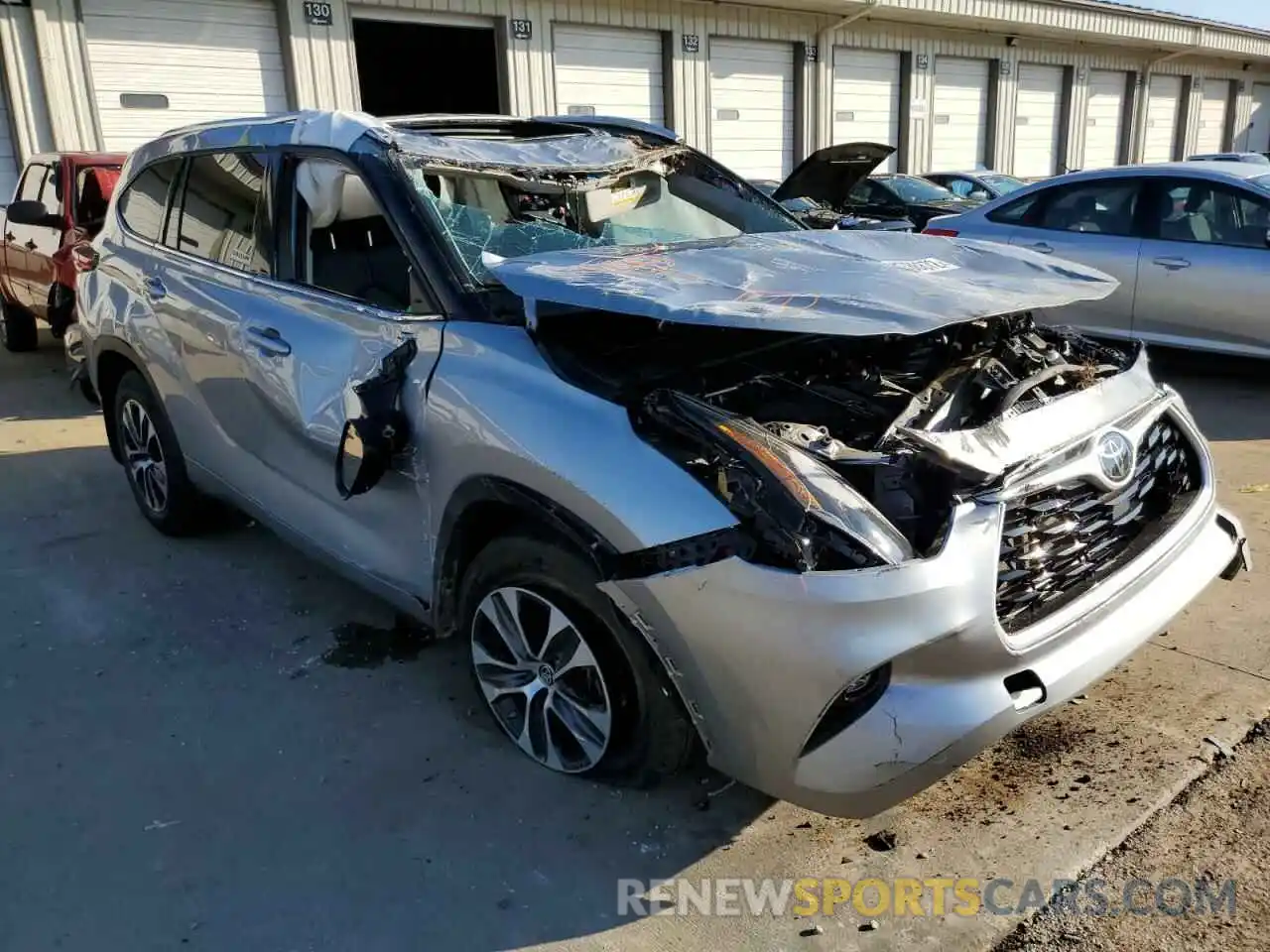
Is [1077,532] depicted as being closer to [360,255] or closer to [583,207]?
[583,207]

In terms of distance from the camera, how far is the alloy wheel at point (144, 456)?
4.55m

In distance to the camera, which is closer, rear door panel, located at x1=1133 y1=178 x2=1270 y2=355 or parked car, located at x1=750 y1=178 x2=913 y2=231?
parked car, located at x1=750 y1=178 x2=913 y2=231

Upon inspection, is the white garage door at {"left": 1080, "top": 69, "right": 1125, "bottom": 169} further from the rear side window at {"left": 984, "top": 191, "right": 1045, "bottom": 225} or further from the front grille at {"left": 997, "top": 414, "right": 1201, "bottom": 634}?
the front grille at {"left": 997, "top": 414, "right": 1201, "bottom": 634}

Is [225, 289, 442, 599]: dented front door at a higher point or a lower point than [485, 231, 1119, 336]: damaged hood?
lower

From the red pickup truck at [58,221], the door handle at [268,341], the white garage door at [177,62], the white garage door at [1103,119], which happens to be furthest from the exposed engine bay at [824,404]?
the white garage door at [1103,119]

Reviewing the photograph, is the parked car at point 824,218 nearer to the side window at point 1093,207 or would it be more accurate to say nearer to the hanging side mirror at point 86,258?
the side window at point 1093,207

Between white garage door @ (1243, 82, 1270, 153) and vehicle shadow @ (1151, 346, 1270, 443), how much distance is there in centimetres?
2815

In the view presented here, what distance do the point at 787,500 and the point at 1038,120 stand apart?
23905 mm

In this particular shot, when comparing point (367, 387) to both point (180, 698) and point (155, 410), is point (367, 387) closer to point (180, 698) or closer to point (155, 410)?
point (180, 698)

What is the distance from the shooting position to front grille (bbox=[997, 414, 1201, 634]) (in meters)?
2.37

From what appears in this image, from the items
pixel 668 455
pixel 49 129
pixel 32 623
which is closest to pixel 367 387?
pixel 668 455

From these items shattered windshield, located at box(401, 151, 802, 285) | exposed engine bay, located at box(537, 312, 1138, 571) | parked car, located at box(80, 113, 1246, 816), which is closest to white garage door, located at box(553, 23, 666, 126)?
shattered windshield, located at box(401, 151, 802, 285)

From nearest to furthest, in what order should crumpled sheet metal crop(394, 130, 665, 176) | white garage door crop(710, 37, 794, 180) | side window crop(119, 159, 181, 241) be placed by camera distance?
crumpled sheet metal crop(394, 130, 665, 176)
side window crop(119, 159, 181, 241)
white garage door crop(710, 37, 794, 180)

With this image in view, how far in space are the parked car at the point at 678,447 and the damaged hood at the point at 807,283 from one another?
0.05 ft
